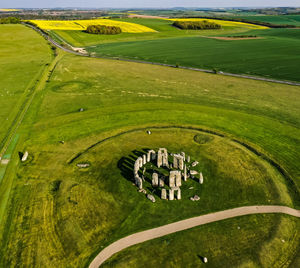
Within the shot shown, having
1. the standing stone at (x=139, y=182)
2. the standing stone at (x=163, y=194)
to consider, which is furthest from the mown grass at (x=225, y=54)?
the standing stone at (x=139, y=182)

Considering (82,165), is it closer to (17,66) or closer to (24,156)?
(24,156)

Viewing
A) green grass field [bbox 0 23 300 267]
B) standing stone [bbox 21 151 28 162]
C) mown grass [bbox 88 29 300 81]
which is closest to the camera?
green grass field [bbox 0 23 300 267]

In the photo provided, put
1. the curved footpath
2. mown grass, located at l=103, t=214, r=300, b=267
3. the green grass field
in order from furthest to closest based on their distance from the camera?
1. the green grass field
2. the curved footpath
3. mown grass, located at l=103, t=214, r=300, b=267

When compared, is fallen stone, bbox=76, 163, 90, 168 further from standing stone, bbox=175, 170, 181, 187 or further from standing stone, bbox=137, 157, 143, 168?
standing stone, bbox=175, 170, 181, 187

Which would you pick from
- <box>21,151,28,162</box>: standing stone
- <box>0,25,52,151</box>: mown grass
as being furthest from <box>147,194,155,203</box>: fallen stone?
<box>0,25,52,151</box>: mown grass

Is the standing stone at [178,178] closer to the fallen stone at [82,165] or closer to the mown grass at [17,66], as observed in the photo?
the fallen stone at [82,165]

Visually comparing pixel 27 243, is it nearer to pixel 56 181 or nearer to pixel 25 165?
pixel 56 181

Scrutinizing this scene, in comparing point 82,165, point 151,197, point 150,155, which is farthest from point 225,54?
point 151,197

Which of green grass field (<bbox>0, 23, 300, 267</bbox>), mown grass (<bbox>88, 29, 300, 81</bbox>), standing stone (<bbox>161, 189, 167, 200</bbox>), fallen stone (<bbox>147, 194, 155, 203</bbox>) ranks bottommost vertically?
mown grass (<bbox>88, 29, 300, 81</bbox>)
